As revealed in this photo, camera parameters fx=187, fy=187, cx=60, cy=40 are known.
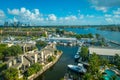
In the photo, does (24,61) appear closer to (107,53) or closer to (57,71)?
(57,71)

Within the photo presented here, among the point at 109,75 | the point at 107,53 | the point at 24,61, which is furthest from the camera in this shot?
the point at 107,53

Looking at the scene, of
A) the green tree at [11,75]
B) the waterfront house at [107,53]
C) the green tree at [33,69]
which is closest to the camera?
the green tree at [11,75]

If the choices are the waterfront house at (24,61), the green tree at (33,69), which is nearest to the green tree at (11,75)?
the waterfront house at (24,61)

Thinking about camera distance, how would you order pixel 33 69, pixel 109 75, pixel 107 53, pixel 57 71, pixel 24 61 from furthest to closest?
pixel 107 53
pixel 57 71
pixel 24 61
pixel 33 69
pixel 109 75

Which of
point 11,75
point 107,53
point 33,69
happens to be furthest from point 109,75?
point 11,75

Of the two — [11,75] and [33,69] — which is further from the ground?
[11,75]

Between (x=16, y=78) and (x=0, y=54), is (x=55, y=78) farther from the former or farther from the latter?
(x=0, y=54)

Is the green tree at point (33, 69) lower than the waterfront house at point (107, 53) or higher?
lower

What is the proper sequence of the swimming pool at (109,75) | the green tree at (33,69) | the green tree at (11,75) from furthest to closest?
the green tree at (33,69) < the green tree at (11,75) < the swimming pool at (109,75)

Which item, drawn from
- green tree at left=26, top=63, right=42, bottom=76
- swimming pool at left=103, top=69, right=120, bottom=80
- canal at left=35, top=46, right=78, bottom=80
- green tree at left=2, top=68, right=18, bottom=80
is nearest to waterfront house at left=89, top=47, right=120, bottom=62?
canal at left=35, top=46, right=78, bottom=80

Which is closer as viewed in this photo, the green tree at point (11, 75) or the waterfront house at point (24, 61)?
the green tree at point (11, 75)

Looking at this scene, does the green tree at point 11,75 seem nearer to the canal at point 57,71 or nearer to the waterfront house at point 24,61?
the waterfront house at point 24,61
